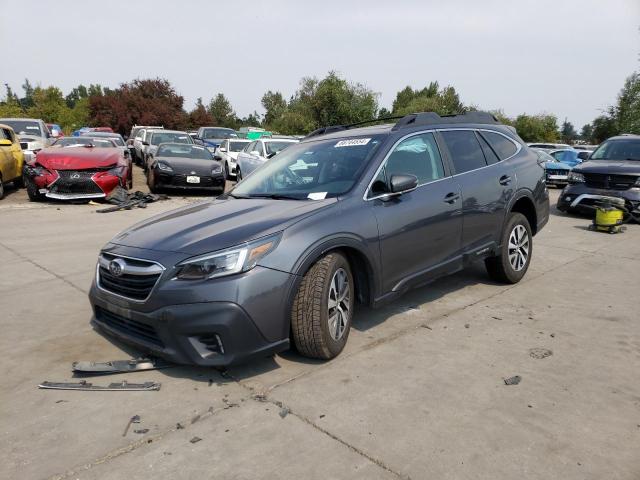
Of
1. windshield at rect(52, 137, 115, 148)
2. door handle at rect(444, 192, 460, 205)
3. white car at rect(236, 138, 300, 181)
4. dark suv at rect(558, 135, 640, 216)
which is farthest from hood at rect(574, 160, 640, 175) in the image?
windshield at rect(52, 137, 115, 148)

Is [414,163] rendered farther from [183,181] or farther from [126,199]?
[183,181]

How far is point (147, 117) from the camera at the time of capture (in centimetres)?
4622

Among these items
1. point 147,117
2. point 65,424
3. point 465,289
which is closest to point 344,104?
point 147,117

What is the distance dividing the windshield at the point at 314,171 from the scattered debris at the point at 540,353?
1832 millimetres

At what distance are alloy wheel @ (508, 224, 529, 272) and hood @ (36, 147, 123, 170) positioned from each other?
8738mm

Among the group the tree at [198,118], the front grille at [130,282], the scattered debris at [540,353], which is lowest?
the scattered debris at [540,353]

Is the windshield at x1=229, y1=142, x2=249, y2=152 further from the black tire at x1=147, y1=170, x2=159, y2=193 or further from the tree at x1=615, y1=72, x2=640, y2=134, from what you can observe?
the tree at x1=615, y1=72, x2=640, y2=134

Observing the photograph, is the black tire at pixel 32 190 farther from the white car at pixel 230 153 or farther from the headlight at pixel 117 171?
the white car at pixel 230 153

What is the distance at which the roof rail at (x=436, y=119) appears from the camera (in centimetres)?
444

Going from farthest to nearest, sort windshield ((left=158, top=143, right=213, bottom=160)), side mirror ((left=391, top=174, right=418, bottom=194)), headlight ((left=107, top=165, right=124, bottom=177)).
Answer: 1. windshield ((left=158, top=143, right=213, bottom=160))
2. headlight ((left=107, top=165, right=124, bottom=177))
3. side mirror ((left=391, top=174, right=418, bottom=194))

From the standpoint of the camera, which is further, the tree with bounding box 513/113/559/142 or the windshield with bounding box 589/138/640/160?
the tree with bounding box 513/113/559/142

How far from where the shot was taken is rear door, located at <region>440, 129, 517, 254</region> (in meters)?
4.68

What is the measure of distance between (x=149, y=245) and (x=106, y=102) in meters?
51.2

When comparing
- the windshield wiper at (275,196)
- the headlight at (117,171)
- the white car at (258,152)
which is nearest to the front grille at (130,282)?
the windshield wiper at (275,196)
